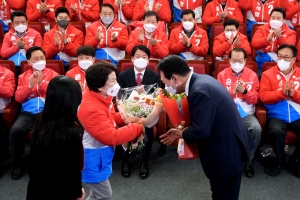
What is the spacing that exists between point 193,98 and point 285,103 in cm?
188

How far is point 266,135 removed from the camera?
12.5 feet

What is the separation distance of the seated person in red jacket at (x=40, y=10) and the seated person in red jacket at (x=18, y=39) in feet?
2.13

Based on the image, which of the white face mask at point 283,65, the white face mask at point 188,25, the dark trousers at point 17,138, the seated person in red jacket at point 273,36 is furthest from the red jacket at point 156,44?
the dark trousers at point 17,138

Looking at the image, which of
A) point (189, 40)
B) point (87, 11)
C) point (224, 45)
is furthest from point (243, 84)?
point (87, 11)

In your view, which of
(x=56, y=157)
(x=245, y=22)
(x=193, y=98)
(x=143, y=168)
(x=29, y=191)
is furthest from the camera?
(x=245, y=22)

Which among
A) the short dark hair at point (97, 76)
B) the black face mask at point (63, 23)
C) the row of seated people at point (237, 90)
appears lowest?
the row of seated people at point (237, 90)

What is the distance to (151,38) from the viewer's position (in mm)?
4641

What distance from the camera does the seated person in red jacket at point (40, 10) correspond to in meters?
5.35

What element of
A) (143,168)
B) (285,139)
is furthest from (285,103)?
(143,168)

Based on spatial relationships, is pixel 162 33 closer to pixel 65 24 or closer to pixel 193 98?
pixel 65 24

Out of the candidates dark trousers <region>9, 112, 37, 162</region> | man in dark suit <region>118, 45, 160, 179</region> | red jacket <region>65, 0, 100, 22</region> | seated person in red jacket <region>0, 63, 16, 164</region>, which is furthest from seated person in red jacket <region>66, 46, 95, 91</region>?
red jacket <region>65, 0, 100, 22</region>

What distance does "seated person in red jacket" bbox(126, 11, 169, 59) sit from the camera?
15.0 feet

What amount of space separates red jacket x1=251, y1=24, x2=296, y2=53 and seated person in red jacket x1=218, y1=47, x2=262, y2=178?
0.84m

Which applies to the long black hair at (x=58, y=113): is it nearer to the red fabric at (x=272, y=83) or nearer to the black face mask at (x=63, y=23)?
the red fabric at (x=272, y=83)
